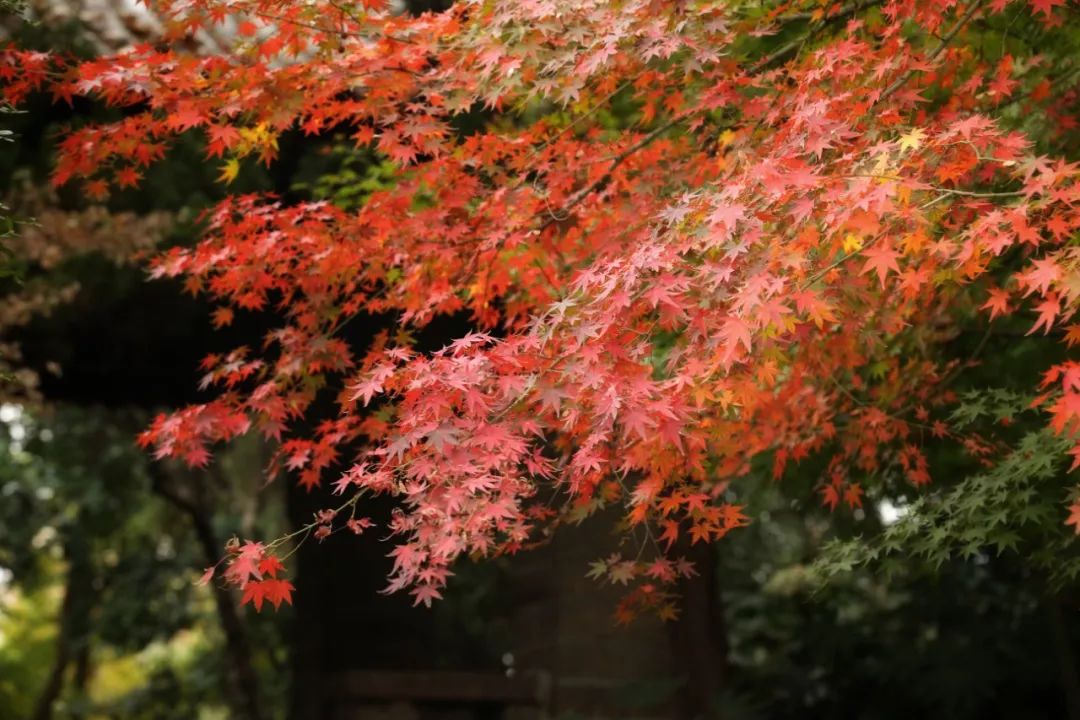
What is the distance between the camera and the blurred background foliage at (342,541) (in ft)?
20.5

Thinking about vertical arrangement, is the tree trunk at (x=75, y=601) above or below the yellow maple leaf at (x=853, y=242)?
below

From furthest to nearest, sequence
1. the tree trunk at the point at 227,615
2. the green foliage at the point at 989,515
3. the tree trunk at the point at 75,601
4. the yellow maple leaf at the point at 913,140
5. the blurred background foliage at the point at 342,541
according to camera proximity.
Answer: the tree trunk at the point at 75,601 < the tree trunk at the point at 227,615 < the blurred background foliage at the point at 342,541 < the green foliage at the point at 989,515 < the yellow maple leaf at the point at 913,140

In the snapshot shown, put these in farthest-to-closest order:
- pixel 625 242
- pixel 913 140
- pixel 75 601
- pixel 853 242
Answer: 1. pixel 75 601
2. pixel 625 242
3. pixel 853 242
4. pixel 913 140

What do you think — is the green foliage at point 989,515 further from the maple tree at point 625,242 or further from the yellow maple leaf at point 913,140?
the yellow maple leaf at point 913,140

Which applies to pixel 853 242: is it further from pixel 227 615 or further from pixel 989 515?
pixel 227 615

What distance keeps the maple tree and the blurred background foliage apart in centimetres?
48

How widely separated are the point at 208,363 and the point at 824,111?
10.5 ft

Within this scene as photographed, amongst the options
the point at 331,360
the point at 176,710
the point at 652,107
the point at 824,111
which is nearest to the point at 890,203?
the point at 824,111

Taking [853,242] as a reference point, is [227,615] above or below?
below

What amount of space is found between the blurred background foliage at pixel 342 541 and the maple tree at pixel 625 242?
1.57 feet

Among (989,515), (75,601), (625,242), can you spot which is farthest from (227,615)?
(989,515)

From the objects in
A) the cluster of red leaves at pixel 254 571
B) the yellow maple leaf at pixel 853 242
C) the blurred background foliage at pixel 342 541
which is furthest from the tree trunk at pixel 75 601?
the yellow maple leaf at pixel 853 242

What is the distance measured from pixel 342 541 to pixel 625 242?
15.0ft

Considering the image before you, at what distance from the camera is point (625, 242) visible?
5242mm
